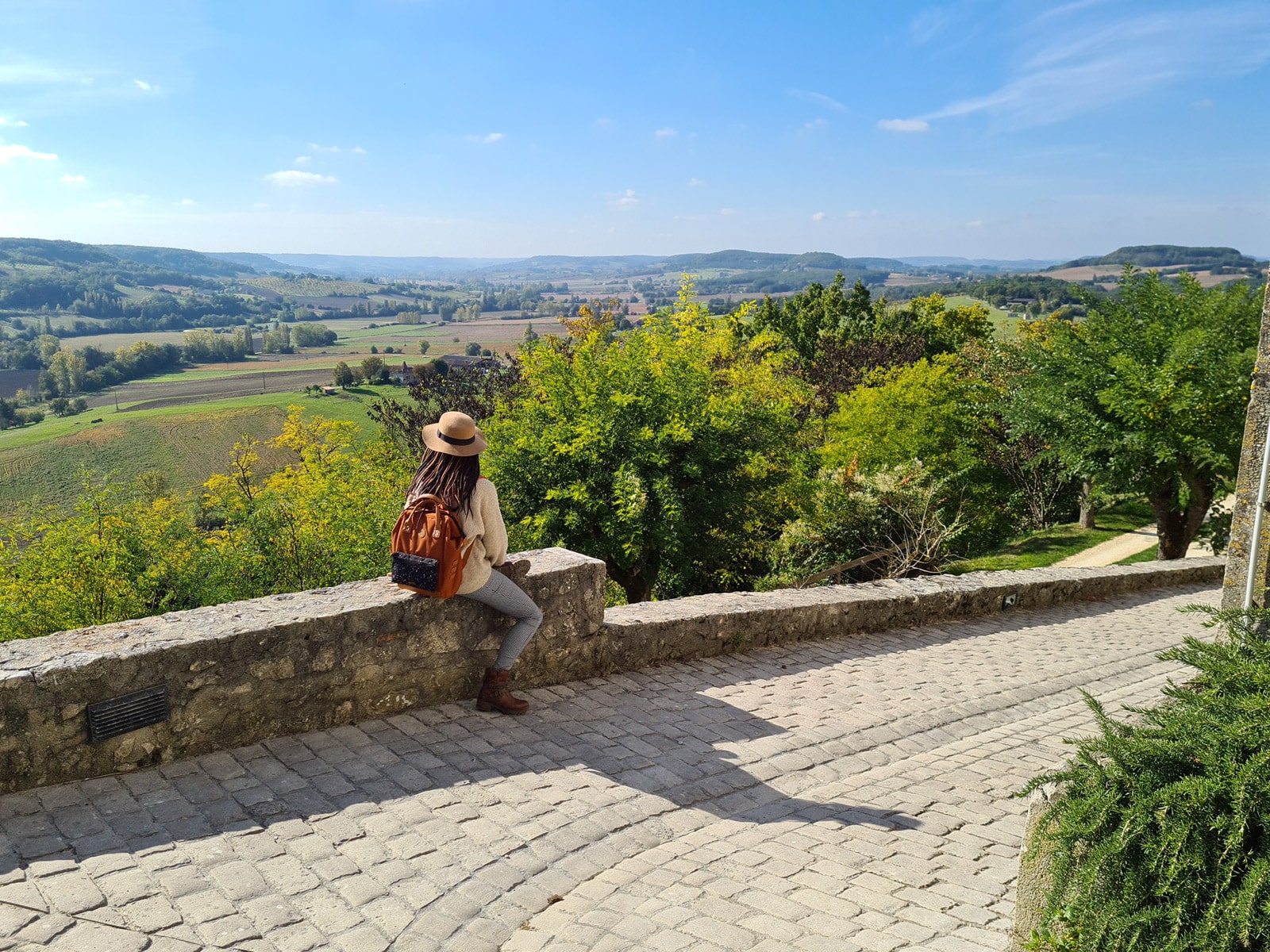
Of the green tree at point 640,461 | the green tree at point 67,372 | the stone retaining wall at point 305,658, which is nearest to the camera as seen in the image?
the stone retaining wall at point 305,658

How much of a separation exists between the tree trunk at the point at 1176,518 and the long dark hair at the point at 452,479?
16001 mm

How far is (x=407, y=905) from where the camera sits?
370 centimetres

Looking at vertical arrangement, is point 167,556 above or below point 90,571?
below

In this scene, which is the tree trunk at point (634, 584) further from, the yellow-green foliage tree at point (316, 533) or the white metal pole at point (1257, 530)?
the white metal pole at point (1257, 530)

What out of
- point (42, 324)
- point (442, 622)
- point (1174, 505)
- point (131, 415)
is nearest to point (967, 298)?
point (131, 415)

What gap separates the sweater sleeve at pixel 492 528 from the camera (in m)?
5.53

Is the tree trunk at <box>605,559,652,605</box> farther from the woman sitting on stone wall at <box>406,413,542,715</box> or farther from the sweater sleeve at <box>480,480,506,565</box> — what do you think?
the sweater sleeve at <box>480,480,506,565</box>

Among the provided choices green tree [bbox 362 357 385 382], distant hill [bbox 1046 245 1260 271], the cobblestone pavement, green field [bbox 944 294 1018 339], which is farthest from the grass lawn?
distant hill [bbox 1046 245 1260 271]

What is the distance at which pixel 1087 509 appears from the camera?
25859 millimetres

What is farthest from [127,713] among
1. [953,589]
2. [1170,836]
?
[953,589]

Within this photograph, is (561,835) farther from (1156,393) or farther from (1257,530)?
(1156,393)

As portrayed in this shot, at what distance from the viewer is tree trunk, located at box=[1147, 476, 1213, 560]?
16953 millimetres

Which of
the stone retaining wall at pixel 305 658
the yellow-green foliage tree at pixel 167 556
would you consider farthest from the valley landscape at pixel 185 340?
the stone retaining wall at pixel 305 658

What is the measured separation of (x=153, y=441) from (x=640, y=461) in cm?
6254
